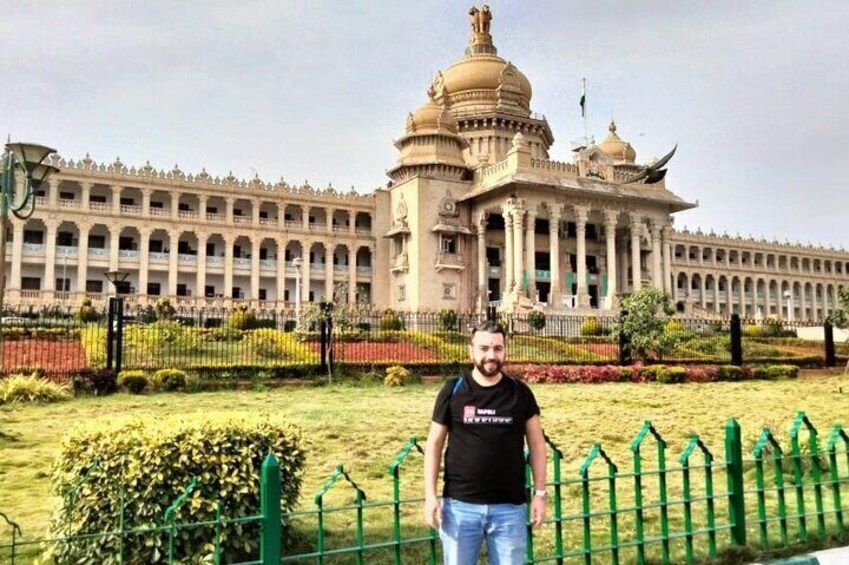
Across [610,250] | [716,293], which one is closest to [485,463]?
[610,250]

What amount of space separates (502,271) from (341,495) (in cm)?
3685

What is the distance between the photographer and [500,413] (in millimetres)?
3727

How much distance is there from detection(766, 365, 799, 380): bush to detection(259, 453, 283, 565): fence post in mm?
20619

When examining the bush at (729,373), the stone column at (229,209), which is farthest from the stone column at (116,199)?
the bush at (729,373)

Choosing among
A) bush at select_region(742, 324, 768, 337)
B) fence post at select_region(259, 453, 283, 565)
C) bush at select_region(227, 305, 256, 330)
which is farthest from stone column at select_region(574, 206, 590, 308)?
fence post at select_region(259, 453, 283, 565)

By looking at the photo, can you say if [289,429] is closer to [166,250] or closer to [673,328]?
[673,328]

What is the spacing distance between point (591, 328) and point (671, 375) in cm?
1099

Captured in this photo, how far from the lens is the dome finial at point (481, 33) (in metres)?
51.7

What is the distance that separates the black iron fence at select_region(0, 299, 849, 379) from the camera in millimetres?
17578

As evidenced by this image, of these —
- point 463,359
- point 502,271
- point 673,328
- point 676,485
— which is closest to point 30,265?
point 502,271

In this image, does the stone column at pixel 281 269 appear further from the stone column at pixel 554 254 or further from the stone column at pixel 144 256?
the stone column at pixel 554 254

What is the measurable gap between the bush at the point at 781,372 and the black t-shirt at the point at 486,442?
20.1 meters

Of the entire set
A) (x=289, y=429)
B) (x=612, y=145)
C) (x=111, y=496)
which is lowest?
(x=111, y=496)

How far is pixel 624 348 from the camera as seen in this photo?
72.3 feet
